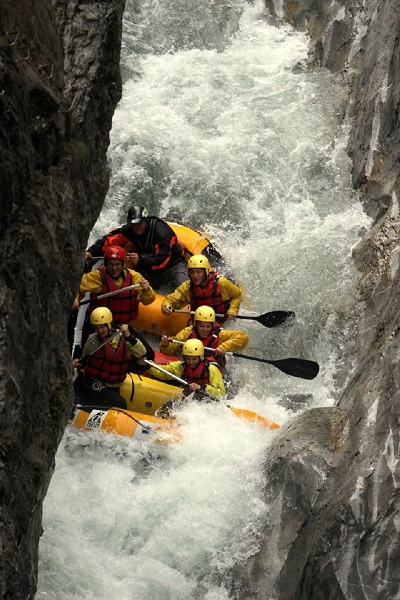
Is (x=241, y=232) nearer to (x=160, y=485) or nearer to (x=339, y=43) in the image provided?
(x=339, y=43)

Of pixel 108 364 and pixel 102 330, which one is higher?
pixel 102 330

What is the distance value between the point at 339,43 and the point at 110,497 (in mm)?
8650

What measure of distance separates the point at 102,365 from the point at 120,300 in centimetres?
92

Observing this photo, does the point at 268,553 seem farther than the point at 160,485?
No

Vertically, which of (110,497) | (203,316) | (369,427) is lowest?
(110,497)

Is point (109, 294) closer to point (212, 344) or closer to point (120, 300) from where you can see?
point (120, 300)

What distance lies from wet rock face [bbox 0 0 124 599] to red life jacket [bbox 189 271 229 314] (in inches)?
154

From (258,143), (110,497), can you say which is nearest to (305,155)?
(258,143)

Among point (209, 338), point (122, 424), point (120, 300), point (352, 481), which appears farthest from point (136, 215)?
point (352, 481)

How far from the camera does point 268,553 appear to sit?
24.9 ft

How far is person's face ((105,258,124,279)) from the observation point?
→ 9805 millimetres

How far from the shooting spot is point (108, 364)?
30.4ft

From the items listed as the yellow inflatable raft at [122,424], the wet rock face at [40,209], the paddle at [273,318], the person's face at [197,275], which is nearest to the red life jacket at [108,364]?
the yellow inflatable raft at [122,424]

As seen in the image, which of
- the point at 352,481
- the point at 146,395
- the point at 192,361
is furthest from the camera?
the point at 192,361
